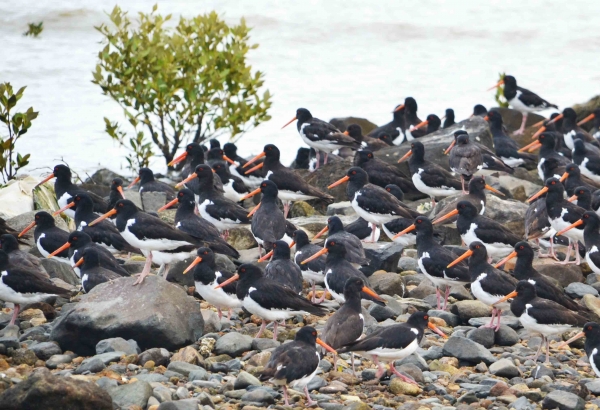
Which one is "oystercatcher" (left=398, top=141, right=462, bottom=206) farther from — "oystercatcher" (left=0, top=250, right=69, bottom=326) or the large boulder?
"oystercatcher" (left=0, top=250, right=69, bottom=326)

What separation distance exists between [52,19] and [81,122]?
841 cm

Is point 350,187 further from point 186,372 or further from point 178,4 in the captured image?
point 178,4

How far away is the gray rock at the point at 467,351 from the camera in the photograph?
8250 mm

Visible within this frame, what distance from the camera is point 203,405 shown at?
22.5 ft

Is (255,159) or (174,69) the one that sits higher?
(174,69)

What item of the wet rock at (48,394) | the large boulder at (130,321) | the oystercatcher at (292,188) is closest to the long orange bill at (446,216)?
the oystercatcher at (292,188)

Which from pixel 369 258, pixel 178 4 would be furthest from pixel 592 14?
pixel 369 258

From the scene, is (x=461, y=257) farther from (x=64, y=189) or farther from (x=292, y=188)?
(x=64, y=189)

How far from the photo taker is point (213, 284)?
9.13m

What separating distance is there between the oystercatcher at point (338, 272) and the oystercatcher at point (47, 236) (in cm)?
283

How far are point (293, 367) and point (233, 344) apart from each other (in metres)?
1.33

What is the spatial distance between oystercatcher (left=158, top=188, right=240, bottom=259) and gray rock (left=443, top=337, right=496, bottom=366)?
288 cm

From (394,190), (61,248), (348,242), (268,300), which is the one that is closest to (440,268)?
(348,242)

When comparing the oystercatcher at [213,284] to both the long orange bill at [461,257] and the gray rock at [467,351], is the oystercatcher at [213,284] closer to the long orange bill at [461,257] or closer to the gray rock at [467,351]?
the gray rock at [467,351]
